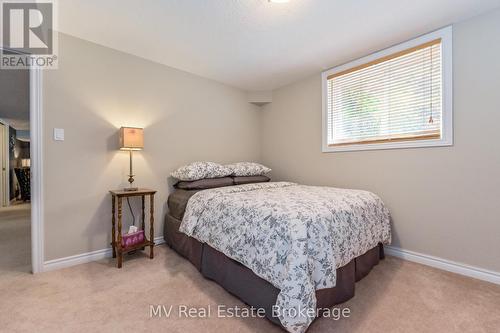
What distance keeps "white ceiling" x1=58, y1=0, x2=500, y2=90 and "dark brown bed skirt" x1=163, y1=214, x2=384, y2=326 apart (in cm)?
203

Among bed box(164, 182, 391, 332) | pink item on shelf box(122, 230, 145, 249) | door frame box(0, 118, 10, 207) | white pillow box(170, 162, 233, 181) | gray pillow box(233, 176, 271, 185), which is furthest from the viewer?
door frame box(0, 118, 10, 207)

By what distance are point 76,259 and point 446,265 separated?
3598mm

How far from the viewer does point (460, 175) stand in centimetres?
202

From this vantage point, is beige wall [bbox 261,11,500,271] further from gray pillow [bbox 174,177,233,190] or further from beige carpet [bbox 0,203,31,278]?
beige carpet [bbox 0,203,31,278]

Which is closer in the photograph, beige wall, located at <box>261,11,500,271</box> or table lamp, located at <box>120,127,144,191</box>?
beige wall, located at <box>261,11,500,271</box>

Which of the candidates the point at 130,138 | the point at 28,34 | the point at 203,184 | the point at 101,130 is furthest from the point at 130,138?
the point at 28,34

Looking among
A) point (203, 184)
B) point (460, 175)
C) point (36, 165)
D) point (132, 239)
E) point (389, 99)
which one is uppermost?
point (389, 99)

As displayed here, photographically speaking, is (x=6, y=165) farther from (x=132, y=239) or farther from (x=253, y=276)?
(x=253, y=276)

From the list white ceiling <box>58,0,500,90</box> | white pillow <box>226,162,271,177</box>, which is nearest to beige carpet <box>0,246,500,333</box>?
white pillow <box>226,162,271,177</box>

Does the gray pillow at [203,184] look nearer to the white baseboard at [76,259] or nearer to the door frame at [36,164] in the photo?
the white baseboard at [76,259]

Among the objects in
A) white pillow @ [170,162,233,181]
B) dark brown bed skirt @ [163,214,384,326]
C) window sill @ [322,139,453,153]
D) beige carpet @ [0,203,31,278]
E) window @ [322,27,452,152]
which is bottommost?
beige carpet @ [0,203,31,278]

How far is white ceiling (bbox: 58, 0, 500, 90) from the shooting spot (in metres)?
1.80

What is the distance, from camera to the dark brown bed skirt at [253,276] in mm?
1422

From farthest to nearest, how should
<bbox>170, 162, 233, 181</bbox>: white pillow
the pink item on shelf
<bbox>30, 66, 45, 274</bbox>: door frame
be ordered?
1. <bbox>170, 162, 233, 181</bbox>: white pillow
2. the pink item on shelf
3. <bbox>30, 66, 45, 274</bbox>: door frame
